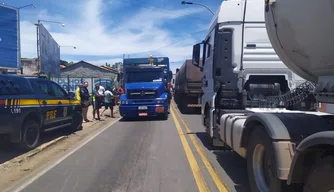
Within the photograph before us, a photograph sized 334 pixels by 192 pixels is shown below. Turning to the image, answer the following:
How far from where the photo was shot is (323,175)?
2.72 meters

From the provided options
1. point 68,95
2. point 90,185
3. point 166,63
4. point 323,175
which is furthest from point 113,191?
point 166,63

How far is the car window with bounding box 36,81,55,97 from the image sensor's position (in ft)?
29.4

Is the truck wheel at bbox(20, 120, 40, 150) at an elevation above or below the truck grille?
below

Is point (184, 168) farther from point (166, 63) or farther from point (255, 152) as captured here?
point (166, 63)

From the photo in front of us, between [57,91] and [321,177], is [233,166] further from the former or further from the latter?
[57,91]

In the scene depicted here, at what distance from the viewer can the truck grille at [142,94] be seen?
14984 millimetres

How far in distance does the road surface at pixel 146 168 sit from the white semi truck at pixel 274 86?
656mm

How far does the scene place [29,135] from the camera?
7.96 meters

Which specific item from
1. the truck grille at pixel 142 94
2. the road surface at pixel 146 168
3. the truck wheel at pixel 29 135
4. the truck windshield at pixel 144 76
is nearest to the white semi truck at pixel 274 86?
the road surface at pixel 146 168

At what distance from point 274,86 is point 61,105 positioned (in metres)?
6.57

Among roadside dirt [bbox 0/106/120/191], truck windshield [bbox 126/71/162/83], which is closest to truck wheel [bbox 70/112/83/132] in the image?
roadside dirt [bbox 0/106/120/191]

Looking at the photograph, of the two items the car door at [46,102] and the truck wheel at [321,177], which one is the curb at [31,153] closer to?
the car door at [46,102]

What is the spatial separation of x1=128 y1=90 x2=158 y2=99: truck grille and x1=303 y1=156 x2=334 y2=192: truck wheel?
12186 millimetres

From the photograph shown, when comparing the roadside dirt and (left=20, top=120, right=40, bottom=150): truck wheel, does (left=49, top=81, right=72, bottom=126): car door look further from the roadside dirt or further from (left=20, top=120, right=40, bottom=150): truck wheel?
(left=20, top=120, right=40, bottom=150): truck wheel
